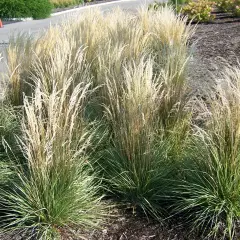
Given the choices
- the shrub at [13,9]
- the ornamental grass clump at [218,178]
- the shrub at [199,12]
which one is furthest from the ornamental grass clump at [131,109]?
the shrub at [13,9]

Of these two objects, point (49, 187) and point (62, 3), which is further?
point (62, 3)

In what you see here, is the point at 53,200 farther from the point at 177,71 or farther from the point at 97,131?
the point at 177,71

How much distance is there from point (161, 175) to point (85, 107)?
1.00 meters

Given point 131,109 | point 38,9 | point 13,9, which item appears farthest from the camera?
point 13,9

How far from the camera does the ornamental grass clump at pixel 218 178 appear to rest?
3.16 m

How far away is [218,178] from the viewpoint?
3.20m

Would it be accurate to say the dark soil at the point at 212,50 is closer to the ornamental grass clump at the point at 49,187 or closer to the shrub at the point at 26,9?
the ornamental grass clump at the point at 49,187

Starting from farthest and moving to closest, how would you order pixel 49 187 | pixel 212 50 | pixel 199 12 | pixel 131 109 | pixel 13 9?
pixel 13 9 → pixel 199 12 → pixel 212 50 → pixel 131 109 → pixel 49 187

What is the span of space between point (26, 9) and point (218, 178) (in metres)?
17.1

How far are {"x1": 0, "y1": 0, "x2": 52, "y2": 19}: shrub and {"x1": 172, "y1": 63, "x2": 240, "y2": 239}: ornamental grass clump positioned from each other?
16592 mm

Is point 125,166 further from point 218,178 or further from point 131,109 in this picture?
point 218,178

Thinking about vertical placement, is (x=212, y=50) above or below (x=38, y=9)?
above

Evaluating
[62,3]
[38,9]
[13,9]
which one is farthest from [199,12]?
[62,3]

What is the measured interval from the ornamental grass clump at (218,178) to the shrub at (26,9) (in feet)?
54.4
